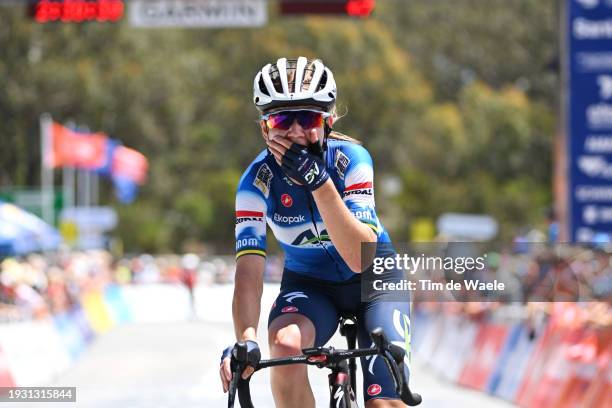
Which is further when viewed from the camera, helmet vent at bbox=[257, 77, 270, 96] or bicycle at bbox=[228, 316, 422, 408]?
helmet vent at bbox=[257, 77, 270, 96]

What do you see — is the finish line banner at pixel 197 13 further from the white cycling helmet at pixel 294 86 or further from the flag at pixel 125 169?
the flag at pixel 125 169

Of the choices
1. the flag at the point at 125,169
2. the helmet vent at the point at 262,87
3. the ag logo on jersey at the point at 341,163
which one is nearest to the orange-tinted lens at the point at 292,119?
the helmet vent at the point at 262,87

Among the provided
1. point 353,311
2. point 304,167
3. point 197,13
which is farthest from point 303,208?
point 197,13

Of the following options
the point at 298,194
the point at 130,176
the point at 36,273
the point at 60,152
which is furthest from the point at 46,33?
the point at 298,194

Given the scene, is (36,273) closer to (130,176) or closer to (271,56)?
(130,176)

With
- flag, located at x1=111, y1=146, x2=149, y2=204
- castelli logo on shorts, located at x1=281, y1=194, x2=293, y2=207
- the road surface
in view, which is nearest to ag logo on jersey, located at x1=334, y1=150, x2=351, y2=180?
castelli logo on shorts, located at x1=281, y1=194, x2=293, y2=207

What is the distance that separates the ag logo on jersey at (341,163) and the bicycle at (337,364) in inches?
31.3

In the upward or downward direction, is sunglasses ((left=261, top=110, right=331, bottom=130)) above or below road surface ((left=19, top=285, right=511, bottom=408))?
above

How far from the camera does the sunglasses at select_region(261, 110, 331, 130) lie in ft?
16.3

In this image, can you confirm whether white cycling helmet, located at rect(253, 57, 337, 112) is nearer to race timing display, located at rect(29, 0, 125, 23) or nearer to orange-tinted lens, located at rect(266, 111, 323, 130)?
orange-tinted lens, located at rect(266, 111, 323, 130)

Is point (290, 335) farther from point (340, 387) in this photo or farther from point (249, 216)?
point (249, 216)

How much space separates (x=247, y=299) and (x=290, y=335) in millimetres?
235

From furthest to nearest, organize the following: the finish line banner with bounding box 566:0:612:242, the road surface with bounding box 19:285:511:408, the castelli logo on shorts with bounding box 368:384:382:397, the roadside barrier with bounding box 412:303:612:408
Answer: the finish line banner with bounding box 566:0:612:242 → the roadside barrier with bounding box 412:303:612:408 → the road surface with bounding box 19:285:511:408 → the castelli logo on shorts with bounding box 368:384:382:397

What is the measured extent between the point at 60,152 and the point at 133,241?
23.8 m
